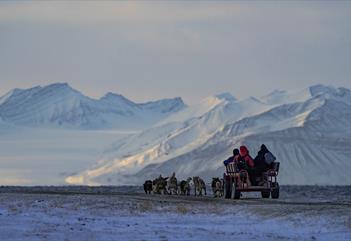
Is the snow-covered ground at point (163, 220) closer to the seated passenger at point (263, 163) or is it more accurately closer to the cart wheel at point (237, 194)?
the cart wheel at point (237, 194)

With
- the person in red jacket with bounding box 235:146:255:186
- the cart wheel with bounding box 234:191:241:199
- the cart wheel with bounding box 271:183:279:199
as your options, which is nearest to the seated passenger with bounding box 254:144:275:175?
the person in red jacket with bounding box 235:146:255:186

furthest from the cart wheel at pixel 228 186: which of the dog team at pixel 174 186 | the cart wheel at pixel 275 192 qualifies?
the dog team at pixel 174 186

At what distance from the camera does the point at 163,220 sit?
124 feet

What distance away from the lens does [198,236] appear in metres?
31.4

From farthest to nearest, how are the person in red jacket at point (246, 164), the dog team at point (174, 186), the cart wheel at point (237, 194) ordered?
the dog team at point (174, 186) → the cart wheel at point (237, 194) → the person in red jacket at point (246, 164)

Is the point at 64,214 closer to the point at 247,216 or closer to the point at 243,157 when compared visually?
the point at 247,216

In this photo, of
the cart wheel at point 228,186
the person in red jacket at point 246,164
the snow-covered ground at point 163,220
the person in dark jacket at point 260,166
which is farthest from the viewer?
the cart wheel at point 228,186

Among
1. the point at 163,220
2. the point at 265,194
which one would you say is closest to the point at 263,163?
the point at 265,194

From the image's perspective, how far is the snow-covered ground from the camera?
31766mm

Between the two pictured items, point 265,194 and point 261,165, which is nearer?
point 261,165

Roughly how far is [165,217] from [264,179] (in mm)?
12019

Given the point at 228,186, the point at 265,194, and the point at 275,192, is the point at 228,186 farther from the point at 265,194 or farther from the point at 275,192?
the point at 275,192

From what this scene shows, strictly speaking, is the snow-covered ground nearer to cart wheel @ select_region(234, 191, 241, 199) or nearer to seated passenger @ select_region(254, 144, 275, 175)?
cart wheel @ select_region(234, 191, 241, 199)

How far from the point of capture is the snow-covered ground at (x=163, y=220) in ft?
104
